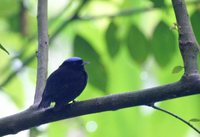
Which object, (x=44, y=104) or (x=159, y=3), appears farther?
(x=159, y=3)

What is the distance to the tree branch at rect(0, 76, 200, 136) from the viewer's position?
1715 millimetres

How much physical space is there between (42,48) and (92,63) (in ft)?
1.29

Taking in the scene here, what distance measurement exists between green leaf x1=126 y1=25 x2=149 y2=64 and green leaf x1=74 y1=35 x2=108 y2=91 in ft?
0.49

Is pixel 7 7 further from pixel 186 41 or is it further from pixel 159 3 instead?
pixel 186 41

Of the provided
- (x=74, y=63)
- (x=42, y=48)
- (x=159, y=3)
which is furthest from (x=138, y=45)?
(x=42, y=48)

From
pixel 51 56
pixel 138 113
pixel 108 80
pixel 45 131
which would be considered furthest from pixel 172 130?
pixel 51 56

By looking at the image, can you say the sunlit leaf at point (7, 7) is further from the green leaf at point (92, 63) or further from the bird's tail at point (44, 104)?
the bird's tail at point (44, 104)

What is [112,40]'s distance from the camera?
2.59 metres

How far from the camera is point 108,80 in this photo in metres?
2.65

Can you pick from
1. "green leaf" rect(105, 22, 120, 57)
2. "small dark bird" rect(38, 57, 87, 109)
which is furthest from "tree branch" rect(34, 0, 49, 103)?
"green leaf" rect(105, 22, 120, 57)

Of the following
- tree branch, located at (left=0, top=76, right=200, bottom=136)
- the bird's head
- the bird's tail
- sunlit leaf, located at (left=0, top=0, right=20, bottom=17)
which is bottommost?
tree branch, located at (left=0, top=76, right=200, bottom=136)

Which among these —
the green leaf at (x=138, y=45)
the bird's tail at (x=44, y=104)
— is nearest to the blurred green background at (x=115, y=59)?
the green leaf at (x=138, y=45)

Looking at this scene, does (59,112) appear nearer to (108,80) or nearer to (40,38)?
(40,38)

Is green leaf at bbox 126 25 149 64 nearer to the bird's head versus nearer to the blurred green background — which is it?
the blurred green background
